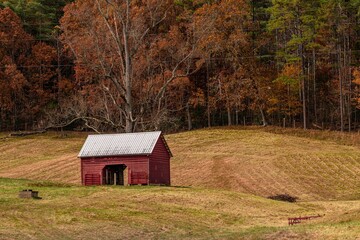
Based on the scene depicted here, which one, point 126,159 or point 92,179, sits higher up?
point 126,159

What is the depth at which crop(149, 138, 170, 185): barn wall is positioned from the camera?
177 feet

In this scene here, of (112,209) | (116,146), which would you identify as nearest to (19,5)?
(116,146)

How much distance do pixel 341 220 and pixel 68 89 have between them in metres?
67.7

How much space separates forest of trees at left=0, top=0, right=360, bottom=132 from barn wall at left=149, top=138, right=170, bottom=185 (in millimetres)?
27776

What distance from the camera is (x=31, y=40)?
94.9 m

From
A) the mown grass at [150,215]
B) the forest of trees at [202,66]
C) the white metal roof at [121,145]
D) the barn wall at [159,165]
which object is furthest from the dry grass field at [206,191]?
the forest of trees at [202,66]

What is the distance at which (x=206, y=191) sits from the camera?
1932 inches

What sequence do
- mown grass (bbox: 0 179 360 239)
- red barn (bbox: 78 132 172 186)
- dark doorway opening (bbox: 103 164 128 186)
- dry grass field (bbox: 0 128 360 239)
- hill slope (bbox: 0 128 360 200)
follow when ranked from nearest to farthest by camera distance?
mown grass (bbox: 0 179 360 239)
dry grass field (bbox: 0 128 360 239)
red barn (bbox: 78 132 172 186)
dark doorway opening (bbox: 103 164 128 186)
hill slope (bbox: 0 128 360 200)

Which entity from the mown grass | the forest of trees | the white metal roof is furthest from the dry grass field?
the forest of trees

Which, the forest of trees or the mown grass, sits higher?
the forest of trees

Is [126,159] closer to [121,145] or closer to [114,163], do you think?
[114,163]

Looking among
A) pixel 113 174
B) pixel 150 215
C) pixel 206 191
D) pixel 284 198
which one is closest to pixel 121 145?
pixel 113 174

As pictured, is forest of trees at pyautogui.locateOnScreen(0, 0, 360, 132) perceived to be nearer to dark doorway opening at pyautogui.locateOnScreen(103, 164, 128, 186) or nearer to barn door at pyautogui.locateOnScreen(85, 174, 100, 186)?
dark doorway opening at pyautogui.locateOnScreen(103, 164, 128, 186)

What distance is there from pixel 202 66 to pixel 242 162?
32.0 meters
